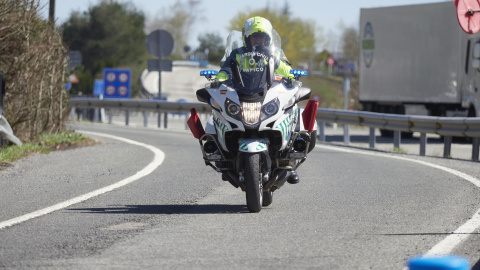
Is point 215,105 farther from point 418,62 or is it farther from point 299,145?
point 418,62

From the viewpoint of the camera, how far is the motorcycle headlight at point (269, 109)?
8688 millimetres

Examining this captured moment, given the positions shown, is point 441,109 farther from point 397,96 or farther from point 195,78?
point 195,78

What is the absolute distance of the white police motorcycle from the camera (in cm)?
862

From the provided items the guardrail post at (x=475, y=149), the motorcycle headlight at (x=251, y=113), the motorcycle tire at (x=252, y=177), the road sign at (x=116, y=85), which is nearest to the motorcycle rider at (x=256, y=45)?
the motorcycle headlight at (x=251, y=113)

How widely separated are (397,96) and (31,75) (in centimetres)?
1454

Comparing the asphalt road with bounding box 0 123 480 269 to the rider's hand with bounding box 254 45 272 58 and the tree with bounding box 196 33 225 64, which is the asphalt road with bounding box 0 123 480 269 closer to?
the rider's hand with bounding box 254 45 272 58

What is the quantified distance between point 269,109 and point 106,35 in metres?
75.8

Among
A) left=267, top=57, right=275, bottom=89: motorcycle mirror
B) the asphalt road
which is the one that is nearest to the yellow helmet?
left=267, top=57, right=275, bottom=89: motorcycle mirror

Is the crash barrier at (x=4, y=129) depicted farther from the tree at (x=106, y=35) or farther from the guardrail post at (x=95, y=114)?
the tree at (x=106, y=35)

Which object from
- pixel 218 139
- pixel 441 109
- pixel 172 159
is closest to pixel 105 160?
pixel 172 159

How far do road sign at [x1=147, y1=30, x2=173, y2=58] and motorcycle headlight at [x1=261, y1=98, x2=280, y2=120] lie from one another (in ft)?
67.3

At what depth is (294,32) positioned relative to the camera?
134 metres

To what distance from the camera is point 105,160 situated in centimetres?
1487

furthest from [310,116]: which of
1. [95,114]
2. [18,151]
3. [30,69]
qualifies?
[95,114]
